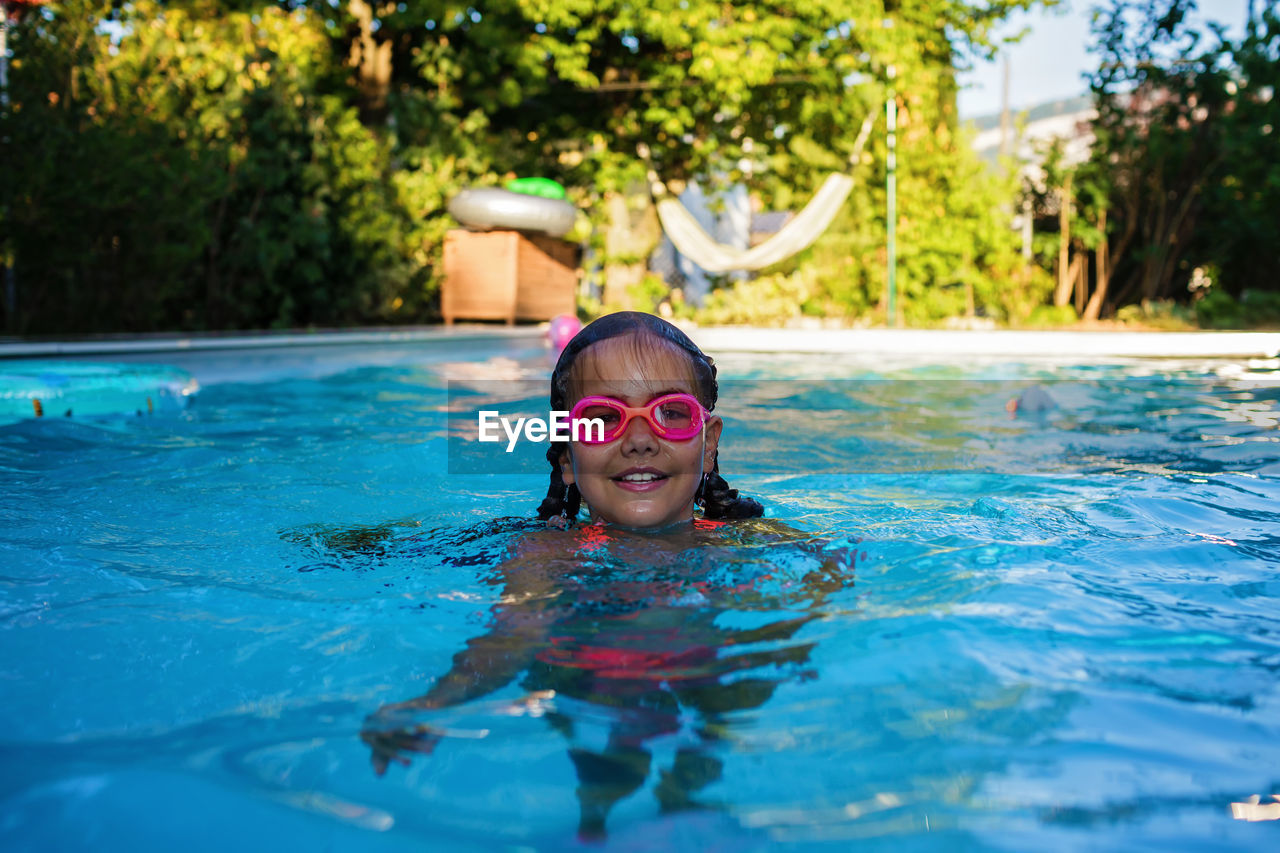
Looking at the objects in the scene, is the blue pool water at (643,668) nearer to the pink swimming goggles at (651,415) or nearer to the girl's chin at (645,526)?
the girl's chin at (645,526)

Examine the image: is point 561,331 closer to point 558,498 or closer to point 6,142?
point 6,142

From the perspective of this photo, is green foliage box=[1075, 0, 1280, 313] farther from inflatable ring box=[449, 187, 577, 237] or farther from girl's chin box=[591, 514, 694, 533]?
girl's chin box=[591, 514, 694, 533]

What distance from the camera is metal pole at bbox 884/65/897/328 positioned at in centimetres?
1307

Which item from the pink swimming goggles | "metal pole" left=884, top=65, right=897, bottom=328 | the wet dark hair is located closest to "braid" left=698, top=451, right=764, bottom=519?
the wet dark hair

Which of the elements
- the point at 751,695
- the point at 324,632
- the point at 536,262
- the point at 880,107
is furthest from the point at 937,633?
the point at 880,107

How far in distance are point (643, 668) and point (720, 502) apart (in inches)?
39.2

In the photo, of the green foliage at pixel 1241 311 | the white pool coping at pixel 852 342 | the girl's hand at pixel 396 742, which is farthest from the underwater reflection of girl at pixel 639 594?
the green foliage at pixel 1241 311

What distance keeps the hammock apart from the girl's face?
11.7m

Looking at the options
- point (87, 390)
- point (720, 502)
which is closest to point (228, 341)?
point (87, 390)

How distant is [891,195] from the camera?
13086 millimetres

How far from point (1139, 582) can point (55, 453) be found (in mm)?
4286

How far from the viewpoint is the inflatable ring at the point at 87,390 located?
4.99 meters

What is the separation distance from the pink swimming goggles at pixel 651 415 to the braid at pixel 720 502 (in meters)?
0.45

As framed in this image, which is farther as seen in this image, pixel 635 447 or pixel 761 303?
pixel 761 303
